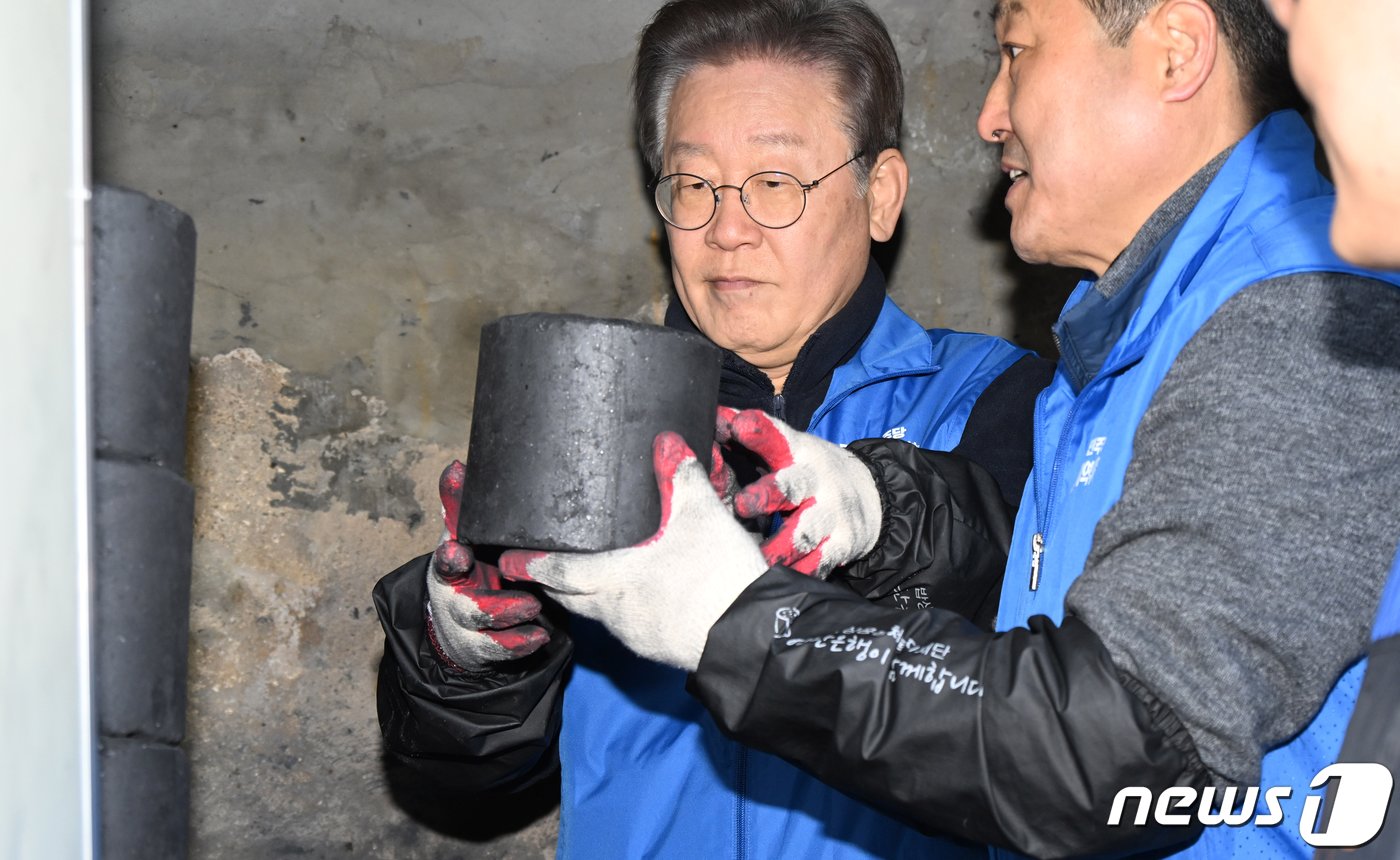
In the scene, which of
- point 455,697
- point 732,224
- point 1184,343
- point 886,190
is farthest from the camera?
point 886,190

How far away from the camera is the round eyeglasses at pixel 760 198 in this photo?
2057 millimetres

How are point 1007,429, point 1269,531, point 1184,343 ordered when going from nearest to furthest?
1. point 1269,531
2. point 1184,343
3. point 1007,429

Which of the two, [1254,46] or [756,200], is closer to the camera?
Result: [1254,46]

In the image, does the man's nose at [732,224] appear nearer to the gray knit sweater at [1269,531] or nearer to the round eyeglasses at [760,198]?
the round eyeglasses at [760,198]

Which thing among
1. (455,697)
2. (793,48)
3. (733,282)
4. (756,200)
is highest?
(793,48)

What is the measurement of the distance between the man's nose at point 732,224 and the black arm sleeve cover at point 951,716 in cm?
88

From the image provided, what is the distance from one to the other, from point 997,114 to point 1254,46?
347 mm

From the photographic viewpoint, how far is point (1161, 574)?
3.70ft

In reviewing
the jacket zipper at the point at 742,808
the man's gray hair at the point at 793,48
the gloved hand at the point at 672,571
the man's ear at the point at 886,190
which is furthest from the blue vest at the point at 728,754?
the gloved hand at the point at 672,571

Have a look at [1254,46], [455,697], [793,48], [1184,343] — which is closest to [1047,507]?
[1184,343]

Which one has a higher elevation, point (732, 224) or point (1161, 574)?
point (732, 224)

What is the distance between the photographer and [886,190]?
2221 millimetres

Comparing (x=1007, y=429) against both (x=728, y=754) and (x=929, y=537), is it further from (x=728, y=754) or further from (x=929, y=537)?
(x=728, y=754)

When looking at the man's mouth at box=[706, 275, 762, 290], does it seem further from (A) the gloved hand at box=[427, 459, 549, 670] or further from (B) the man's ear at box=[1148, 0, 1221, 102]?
(B) the man's ear at box=[1148, 0, 1221, 102]
